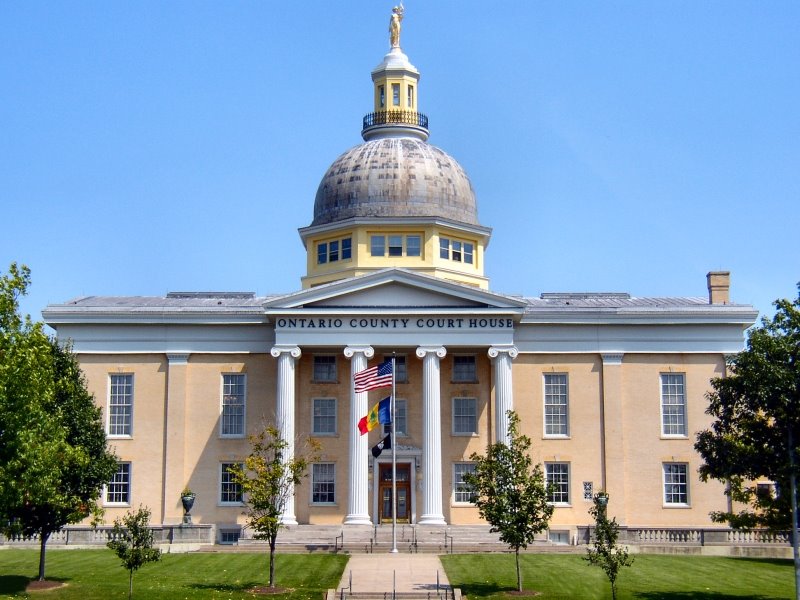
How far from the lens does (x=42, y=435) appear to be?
38750 millimetres

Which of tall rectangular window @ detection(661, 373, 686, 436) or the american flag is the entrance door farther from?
tall rectangular window @ detection(661, 373, 686, 436)

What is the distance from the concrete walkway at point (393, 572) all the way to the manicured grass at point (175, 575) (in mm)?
673

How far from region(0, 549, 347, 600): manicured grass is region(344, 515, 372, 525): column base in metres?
6.22

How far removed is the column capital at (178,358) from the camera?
60.1 meters

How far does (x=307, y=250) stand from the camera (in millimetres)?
65062

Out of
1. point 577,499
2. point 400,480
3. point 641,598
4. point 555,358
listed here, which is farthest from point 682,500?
point 641,598

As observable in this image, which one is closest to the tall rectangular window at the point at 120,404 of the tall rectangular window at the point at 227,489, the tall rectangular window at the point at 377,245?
the tall rectangular window at the point at 227,489

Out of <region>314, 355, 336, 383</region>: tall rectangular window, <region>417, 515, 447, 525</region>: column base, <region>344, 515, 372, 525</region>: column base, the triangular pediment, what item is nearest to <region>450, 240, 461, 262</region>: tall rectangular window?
the triangular pediment

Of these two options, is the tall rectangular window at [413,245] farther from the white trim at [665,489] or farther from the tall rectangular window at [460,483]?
the white trim at [665,489]

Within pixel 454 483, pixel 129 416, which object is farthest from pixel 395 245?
pixel 129 416

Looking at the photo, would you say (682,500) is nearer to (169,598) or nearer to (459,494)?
(459,494)

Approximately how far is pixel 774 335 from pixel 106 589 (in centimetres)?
2305

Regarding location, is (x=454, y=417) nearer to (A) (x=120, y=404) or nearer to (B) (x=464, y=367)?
(B) (x=464, y=367)

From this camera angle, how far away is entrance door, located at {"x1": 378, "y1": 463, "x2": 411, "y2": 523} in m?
58.7
